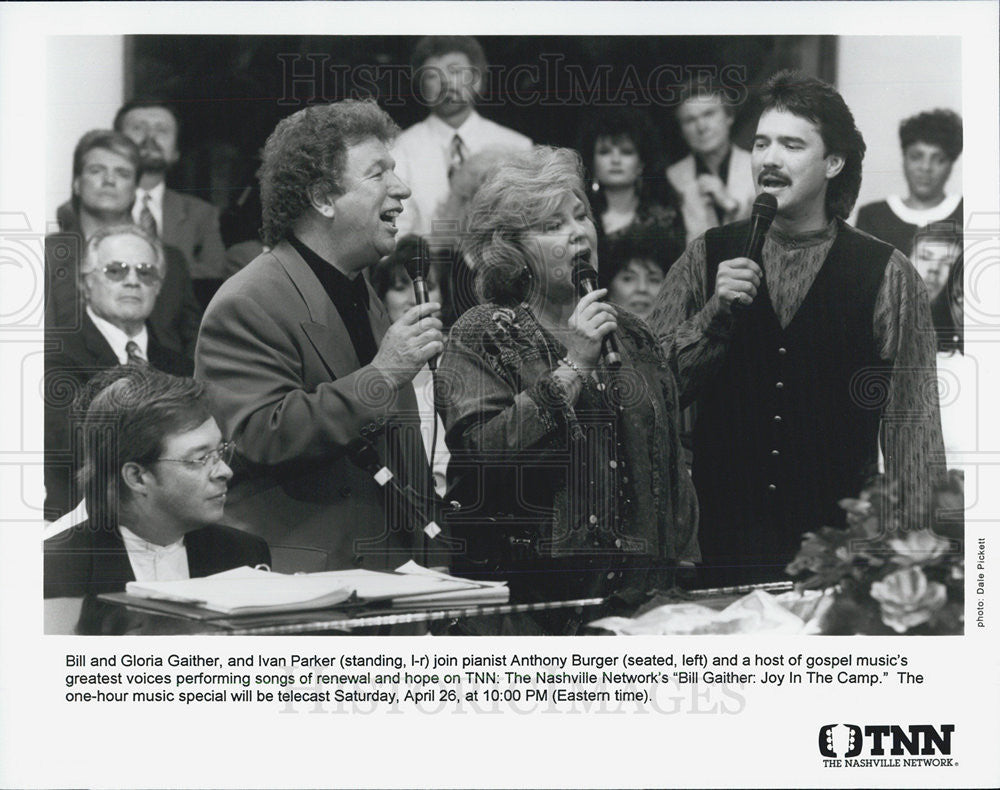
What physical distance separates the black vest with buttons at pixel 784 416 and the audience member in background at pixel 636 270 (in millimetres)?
189

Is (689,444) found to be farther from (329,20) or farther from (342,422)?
(329,20)

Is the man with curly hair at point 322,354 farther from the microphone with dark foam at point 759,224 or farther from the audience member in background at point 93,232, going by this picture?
the microphone with dark foam at point 759,224

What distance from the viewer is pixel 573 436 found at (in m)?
4.39

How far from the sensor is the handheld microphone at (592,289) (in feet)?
14.5

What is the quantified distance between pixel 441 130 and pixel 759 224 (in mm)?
1105

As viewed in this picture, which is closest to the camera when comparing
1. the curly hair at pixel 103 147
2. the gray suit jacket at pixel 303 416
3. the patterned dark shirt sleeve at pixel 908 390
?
the gray suit jacket at pixel 303 416

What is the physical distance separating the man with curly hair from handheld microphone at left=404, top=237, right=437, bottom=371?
5cm

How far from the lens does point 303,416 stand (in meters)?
4.27

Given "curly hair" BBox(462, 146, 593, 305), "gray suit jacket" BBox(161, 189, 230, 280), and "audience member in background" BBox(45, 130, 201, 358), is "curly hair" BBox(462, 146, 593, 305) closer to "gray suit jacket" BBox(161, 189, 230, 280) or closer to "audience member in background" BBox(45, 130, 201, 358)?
"gray suit jacket" BBox(161, 189, 230, 280)

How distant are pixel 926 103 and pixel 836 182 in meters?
0.42

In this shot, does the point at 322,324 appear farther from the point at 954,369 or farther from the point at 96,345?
the point at 954,369

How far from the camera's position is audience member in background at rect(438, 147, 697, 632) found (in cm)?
437

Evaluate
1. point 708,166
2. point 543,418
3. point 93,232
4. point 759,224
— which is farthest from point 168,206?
point 759,224

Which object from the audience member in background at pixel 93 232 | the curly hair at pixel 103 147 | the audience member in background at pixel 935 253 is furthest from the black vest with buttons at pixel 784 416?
the curly hair at pixel 103 147
